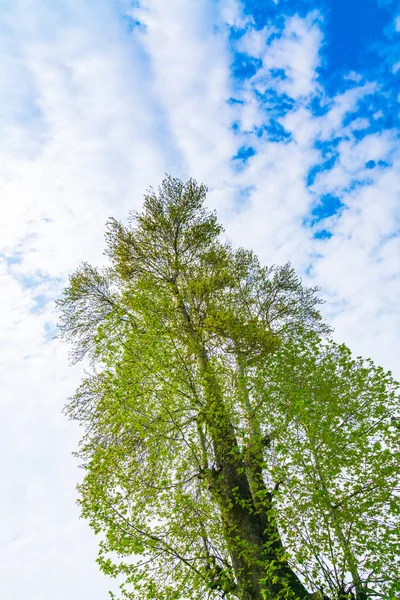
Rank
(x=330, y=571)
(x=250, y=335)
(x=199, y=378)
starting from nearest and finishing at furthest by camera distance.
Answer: (x=330, y=571) < (x=199, y=378) < (x=250, y=335)

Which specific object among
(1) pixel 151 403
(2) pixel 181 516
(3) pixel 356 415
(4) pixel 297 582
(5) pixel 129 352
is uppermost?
(5) pixel 129 352

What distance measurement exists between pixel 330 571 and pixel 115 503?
380 centimetres

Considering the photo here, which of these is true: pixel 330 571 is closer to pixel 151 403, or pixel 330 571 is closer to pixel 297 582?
pixel 297 582

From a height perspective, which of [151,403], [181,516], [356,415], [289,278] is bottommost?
[181,516]

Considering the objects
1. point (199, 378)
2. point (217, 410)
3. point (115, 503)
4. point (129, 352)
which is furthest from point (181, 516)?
point (129, 352)

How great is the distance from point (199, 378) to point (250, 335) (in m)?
2.36

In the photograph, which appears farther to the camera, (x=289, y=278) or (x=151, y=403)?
(x=289, y=278)

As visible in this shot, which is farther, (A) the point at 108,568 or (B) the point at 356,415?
(B) the point at 356,415

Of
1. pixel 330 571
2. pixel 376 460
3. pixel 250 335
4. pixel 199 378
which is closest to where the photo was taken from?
pixel 330 571

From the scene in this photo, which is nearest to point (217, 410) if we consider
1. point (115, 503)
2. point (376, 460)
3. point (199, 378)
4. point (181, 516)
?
point (199, 378)

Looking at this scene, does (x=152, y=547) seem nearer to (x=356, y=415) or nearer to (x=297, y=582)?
(x=297, y=582)

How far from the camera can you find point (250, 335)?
10.1 metres

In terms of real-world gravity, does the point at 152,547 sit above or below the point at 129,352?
below

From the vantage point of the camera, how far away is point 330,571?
17.2 feet
